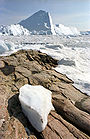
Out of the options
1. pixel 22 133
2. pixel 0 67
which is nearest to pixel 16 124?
pixel 22 133

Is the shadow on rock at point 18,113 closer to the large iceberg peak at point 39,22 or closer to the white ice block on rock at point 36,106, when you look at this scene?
the white ice block on rock at point 36,106

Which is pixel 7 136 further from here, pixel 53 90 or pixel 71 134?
pixel 53 90

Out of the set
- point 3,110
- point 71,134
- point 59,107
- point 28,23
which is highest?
point 28,23

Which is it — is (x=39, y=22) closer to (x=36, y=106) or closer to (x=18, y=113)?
(x=18, y=113)

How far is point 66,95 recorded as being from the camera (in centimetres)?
416

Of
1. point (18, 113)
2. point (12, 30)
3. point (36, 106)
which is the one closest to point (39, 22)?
point (12, 30)

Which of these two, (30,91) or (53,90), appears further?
(53,90)

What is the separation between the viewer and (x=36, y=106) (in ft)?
10.1

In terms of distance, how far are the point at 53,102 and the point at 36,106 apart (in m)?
0.82

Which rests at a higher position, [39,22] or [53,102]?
[39,22]

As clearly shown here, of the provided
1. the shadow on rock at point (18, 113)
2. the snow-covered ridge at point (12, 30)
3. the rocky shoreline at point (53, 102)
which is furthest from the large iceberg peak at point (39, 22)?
the shadow on rock at point (18, 113)

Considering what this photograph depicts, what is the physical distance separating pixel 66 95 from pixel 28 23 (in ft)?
311

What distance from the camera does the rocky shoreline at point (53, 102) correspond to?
2.92 metres

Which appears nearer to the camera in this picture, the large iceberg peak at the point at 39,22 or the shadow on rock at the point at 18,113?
the shadow on rock at the point at 18,113
